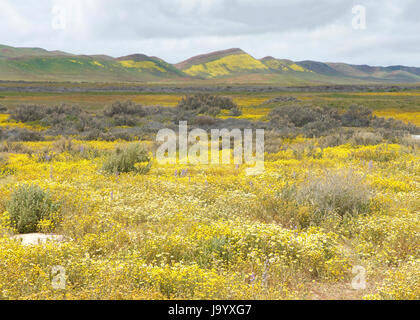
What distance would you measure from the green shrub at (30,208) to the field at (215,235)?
0.09 meters

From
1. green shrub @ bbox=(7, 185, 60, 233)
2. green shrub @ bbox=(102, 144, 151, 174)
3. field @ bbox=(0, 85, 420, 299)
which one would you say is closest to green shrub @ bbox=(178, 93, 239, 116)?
green shrub @ bbox=(102, 144, 151, 174)

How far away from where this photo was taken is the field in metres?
3.71

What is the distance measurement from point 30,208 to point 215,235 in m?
3.49

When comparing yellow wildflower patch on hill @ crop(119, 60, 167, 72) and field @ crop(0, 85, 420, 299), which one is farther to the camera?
yellow wildflower patch on hill @ crop(119, 60, 167, 72)

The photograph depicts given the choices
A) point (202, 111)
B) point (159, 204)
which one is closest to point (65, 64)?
point (202, 111)

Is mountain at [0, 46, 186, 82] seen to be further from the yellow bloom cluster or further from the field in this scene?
the yellow bloom cluster

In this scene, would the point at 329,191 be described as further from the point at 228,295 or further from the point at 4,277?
the point at 4,277

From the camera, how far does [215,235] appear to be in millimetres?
5102

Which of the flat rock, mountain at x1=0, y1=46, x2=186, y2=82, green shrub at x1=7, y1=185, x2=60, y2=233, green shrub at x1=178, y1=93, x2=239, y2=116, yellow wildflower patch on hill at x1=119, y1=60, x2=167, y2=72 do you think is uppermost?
yellow wildflower patch on hill at x1=119, y1=60, x2=167, y2=72

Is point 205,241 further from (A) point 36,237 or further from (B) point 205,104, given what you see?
(B) point 205,104

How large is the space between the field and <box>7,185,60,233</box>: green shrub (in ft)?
0.30

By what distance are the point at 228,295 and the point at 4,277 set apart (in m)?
2.52

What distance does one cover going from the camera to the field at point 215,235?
3707 mm
